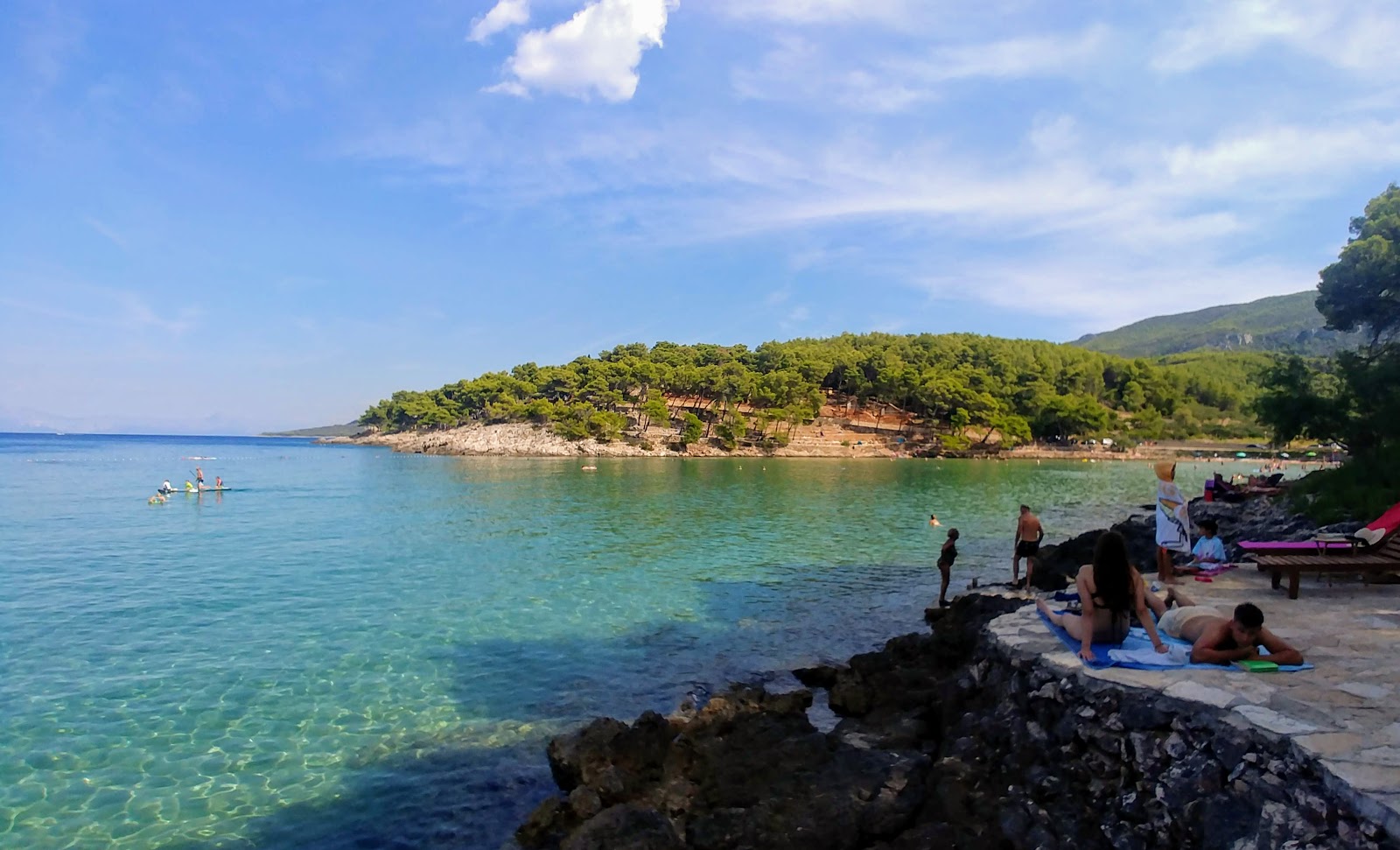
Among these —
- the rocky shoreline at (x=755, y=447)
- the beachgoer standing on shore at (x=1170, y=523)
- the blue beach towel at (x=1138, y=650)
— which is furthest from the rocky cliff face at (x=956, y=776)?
the rocky shoreline at (x=755, y=447)

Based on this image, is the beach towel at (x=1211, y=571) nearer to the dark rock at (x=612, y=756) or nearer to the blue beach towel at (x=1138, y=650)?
the blue beach towel at (x=1138, y=650)

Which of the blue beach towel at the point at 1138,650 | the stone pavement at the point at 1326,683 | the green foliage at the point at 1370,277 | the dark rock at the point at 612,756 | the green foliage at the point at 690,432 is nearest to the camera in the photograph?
the stone pavement at the point at 1326,683

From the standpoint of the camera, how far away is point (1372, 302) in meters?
27.6

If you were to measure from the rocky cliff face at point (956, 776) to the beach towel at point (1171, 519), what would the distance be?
14.1ft

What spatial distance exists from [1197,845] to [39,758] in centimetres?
1187

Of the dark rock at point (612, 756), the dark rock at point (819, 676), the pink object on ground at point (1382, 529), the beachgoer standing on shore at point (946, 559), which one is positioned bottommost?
the dark rock at point (819, 676)

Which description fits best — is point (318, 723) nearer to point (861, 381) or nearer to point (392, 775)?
point (392, 775)

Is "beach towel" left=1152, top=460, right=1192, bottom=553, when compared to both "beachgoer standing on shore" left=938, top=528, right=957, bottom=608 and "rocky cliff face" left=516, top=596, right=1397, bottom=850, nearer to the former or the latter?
"rocky cliff face" left=516, top=596, right=1397, bottom=850

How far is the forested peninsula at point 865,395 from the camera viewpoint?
98.4 meters

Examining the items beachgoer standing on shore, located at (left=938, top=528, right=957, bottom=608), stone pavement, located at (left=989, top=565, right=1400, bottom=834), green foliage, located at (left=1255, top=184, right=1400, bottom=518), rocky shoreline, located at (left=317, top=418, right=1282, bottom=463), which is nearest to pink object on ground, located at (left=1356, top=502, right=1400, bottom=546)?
stone pavement, located at (left=989, top=565, right=1400, bottom=834)

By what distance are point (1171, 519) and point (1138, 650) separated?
533 cm

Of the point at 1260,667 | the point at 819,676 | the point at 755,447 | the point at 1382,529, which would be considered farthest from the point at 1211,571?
the point at 755,447

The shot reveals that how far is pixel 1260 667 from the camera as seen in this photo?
6.09 m

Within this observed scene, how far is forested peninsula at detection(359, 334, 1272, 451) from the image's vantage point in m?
98.4
